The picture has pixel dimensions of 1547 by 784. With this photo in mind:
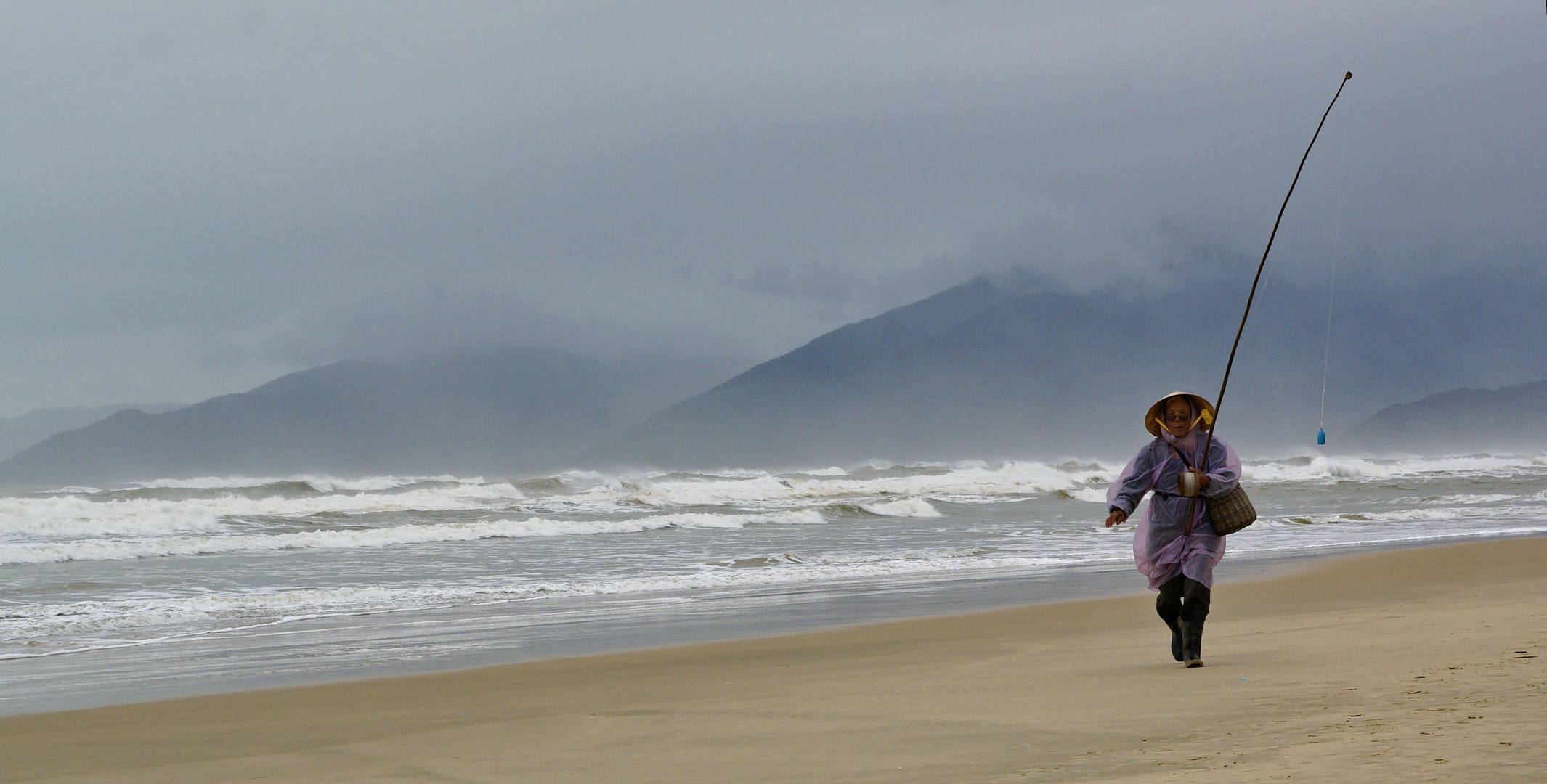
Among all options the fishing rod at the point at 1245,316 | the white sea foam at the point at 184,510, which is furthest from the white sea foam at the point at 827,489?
the fishing rod at the point at 1245,316

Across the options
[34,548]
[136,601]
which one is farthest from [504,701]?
[34,548]

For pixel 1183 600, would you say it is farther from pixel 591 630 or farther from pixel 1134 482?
pixel 591 630

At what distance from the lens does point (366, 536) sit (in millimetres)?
22969

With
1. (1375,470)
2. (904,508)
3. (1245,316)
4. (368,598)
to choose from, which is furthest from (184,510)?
(1375,470)

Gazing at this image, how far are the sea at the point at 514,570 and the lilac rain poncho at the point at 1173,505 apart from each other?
3909 millimetres

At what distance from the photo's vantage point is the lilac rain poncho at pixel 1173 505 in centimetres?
657

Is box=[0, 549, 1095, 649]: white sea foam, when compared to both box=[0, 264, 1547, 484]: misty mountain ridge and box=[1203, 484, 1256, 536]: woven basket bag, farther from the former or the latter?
box=[0, 264, 1547, 484]: misty mountain ridge

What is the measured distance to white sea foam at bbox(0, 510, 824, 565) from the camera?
1955 centimetres

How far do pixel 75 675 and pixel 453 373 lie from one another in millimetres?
185619

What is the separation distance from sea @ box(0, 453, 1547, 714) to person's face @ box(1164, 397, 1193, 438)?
424cm

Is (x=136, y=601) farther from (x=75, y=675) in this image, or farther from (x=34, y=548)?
(x=34, y=548)

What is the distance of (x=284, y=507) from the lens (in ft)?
112

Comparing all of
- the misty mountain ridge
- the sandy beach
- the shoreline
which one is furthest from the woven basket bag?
the misty mountain ridge

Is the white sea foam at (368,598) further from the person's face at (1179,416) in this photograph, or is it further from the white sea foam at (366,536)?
the white sea foam at (366,536)
